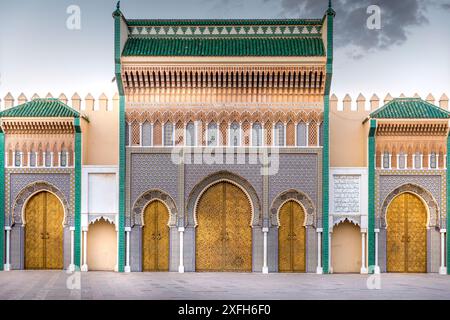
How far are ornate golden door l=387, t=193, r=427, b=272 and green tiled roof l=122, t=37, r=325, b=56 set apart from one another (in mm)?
5131

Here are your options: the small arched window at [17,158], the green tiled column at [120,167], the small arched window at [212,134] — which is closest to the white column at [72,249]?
the green tiled column at [120,167]

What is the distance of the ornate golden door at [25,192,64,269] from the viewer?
16969mm

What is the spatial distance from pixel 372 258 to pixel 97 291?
7651mm

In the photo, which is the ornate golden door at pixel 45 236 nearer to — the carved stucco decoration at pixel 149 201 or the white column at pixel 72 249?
the white column at pixel 72 249

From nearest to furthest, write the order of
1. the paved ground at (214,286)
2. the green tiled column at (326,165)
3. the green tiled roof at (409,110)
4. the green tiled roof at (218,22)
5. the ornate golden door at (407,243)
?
the paved ground at (214,286), the green tiled column at (326,165), the green tiled roof at (409,110), the ornate golden door at (407,243), the green tiled roof at (218,22)

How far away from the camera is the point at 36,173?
1692 cm

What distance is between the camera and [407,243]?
16906 mm

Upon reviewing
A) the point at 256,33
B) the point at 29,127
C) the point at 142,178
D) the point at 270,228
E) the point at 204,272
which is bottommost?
the point at 204,272

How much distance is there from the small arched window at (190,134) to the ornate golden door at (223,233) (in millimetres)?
1434

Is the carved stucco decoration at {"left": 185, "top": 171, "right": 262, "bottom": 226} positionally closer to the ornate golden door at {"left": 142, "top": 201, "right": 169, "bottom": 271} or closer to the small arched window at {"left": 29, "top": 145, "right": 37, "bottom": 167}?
the ornate golden door at {"left": 142, "top": 201, "right": 169, "bottom": 271}

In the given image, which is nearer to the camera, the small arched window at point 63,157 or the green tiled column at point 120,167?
the green tiled column at point 120,167

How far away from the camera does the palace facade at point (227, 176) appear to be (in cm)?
1667
